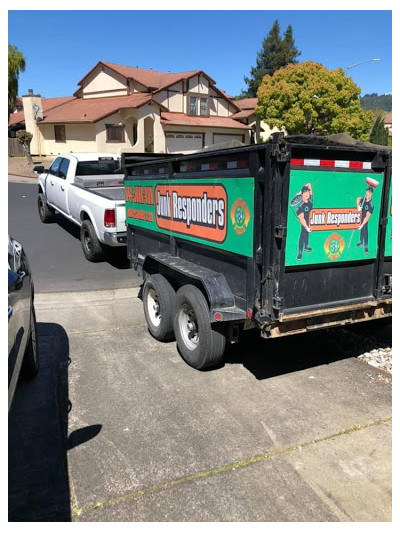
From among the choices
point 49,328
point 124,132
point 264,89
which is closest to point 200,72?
point 264,89

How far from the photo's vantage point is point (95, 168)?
10.1 metres

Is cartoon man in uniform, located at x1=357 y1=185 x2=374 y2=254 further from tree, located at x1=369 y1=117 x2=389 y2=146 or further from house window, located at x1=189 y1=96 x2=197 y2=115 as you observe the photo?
house window, located at x1=189 y1=96 x2=197 y2=115

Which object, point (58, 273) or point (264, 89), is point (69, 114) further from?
point (58, 273)

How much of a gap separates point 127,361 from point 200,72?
113 feet

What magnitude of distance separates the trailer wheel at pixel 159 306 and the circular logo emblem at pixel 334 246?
78.6 inches

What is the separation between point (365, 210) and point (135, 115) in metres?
29.6

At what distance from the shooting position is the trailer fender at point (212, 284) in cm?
392

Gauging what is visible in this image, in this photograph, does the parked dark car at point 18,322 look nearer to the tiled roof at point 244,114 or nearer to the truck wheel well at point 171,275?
the truck wheel well at point 171,275

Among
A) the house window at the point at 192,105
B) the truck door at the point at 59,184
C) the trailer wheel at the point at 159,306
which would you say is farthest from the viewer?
the house window at the point at 192,105

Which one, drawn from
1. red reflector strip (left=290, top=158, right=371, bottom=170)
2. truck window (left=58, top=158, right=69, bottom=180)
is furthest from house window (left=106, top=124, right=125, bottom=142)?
red reflector strip (left=290, top=158, right=371, bottom=170)

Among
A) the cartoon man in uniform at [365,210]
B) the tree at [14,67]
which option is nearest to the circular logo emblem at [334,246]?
the cartoon man in uniform at [365,210]

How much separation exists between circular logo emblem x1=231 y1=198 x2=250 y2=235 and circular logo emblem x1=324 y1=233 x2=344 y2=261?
736mm

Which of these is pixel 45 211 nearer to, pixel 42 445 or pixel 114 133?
pixel 42 445

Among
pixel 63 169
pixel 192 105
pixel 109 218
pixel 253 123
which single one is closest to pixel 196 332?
pixel 109 218
